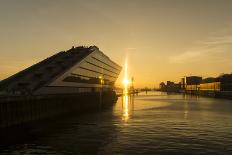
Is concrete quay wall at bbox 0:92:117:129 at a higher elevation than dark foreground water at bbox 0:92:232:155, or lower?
higher

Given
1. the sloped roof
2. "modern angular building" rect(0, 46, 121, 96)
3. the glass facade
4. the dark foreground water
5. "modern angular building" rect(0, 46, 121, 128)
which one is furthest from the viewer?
the glass facade

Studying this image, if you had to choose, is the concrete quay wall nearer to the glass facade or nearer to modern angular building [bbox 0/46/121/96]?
modern angular building [bbox 0/46/121/96]

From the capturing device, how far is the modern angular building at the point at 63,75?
310 feet

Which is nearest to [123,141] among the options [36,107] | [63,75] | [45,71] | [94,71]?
[36,107]

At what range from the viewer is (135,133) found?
50812 millimetres

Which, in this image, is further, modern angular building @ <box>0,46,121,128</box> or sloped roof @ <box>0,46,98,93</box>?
sloped roof @ <box>0,46,98,93</box>

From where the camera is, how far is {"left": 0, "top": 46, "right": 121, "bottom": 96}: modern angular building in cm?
9438

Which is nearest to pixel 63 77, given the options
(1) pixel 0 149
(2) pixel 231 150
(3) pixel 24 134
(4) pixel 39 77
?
(4) pixel 39 77

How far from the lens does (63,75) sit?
105 metres

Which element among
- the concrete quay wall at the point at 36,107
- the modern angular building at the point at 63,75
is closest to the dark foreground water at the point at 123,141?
the concrete quay wall at the point at 36,107

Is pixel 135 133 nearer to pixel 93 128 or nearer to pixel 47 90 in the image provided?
pixel 93 128

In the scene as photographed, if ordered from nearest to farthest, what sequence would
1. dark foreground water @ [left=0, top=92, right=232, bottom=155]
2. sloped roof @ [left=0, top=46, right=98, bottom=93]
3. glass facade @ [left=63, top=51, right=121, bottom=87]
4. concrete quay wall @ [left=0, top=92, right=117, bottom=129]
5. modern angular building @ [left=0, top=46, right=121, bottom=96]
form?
1. dark foreground water @ [left=0, top=92, right=232, bottom=155]
2. concrete quay wall @ [left=0, top=92, right=117, bottom=129]
3. modern angular building @ [left=0, top=46, right=121, bottom=96]
4. sloped roof @ [left=0, top=46, right=98, bottom=93]
5. glass facade @ [left=63, top=51, right=121, bottom=87]

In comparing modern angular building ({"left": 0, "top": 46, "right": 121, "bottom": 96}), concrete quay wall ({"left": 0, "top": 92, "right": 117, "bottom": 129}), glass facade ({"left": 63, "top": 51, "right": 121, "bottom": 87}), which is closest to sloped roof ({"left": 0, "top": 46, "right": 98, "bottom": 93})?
modern angular building ({"left": 0, "top": 46, "right": 121, "bottom": 96})

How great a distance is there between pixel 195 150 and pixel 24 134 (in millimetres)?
24854
